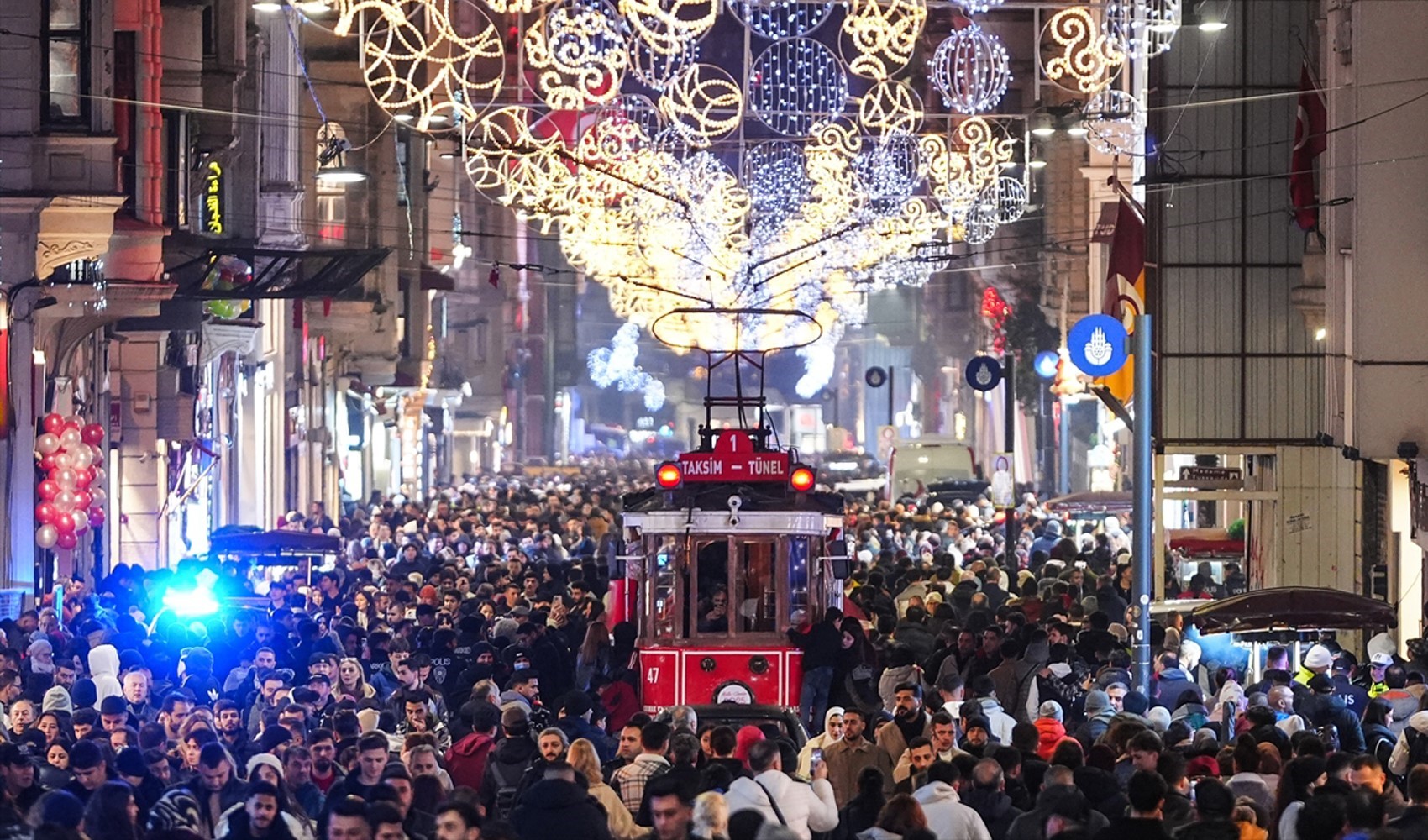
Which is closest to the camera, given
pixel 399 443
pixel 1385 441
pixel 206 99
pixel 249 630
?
pixel 249 630

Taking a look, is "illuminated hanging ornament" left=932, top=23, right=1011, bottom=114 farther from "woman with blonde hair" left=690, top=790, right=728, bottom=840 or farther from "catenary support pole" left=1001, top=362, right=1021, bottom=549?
"woman with blonde hair" left=690, top=790, right=728, bottom=840

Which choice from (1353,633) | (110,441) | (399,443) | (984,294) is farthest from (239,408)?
(984,294)

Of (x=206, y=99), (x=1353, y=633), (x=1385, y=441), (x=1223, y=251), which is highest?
(x=206, y=99)

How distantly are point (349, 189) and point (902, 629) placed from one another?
2962 centimetres

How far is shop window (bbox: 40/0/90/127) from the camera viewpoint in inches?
1059

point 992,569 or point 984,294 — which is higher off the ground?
point 984,294

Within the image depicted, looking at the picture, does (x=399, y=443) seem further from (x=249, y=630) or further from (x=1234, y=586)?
(x=249, y=630)

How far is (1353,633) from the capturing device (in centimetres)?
2931

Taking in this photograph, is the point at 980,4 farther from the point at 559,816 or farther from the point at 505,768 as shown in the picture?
the point at 559,816

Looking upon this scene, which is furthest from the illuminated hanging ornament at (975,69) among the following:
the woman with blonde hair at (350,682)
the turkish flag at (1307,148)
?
the woman with blonde hair at (350,682)

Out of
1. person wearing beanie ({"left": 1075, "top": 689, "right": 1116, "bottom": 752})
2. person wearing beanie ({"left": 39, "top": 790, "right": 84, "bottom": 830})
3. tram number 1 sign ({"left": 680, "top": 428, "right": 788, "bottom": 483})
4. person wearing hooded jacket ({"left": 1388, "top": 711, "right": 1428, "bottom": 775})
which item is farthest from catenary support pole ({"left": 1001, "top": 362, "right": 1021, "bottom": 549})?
person wearing beanie ({"left": 39, "top": 790, "right": 84, "bottom": 830})

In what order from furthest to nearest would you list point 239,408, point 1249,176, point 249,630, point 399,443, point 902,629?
1. point 399,443
2. point 239,408
3. point 1249,176
4. point 902,629
5. point 249,630

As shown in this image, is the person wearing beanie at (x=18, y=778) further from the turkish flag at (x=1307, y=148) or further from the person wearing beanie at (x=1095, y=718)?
the turkish flag at (x=1307, y=148)

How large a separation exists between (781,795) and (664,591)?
355 inches
